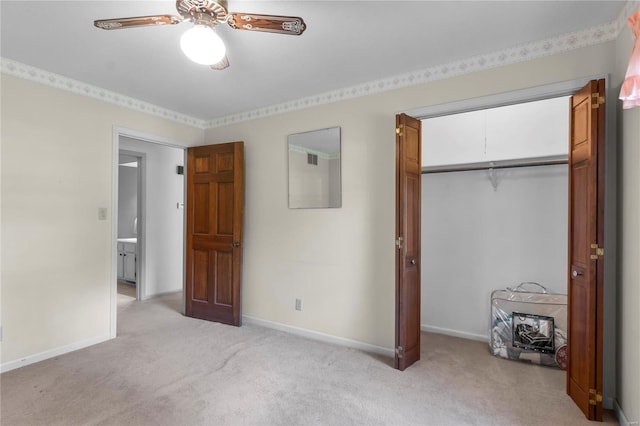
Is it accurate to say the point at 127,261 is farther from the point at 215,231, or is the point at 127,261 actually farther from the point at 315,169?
the point at 315,169

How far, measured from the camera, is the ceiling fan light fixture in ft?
6.29

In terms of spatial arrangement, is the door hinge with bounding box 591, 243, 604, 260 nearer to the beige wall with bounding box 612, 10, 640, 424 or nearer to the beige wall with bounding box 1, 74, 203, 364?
the beige wall with bounding box 612, 10, 640, 424

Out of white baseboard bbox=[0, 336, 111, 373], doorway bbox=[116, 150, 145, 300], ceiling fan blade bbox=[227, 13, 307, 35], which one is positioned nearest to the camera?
ceiling fan blade bbox=[227, 13, 307, 35]

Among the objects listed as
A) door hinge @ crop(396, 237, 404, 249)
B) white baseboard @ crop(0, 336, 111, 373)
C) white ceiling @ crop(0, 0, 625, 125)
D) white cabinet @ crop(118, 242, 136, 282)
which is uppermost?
white ceiling @ crop(0, 0, 625, 125)

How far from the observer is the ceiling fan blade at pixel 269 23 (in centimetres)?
180

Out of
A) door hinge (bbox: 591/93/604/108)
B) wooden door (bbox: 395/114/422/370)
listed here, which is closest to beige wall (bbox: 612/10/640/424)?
door hinge (bbox: 591/93/604/108)

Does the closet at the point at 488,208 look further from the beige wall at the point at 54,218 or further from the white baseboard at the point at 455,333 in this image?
the beige wall at the point at 54,218

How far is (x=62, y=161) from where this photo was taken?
3152mm

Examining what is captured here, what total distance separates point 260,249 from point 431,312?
2033mm

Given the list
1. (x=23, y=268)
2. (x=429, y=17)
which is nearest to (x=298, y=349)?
(x=23, y=268)

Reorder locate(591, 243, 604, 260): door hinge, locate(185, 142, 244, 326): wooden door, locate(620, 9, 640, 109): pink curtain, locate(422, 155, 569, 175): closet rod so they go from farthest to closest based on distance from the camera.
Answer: locate(185, 142, 244, 326): wooden door < locate(422, 155, 569, 175): closet rod < locate(591, 243, 604, 260): door hinge < locate(620, 9, 640, 109): pink curtain

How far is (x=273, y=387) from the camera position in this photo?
8.32 ft

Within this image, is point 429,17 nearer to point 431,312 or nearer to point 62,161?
point 431,312

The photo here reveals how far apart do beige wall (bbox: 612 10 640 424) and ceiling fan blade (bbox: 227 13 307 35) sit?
1876 millimetres
